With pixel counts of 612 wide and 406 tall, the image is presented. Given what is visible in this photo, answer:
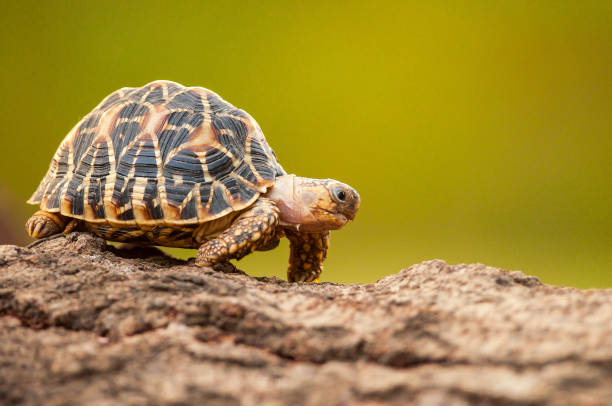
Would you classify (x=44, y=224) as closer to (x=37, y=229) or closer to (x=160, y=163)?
(x=37, y=229)

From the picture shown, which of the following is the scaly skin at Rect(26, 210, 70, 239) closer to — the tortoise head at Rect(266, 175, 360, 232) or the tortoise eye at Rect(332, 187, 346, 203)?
the tortoise head at Rect(266, 175, 360, 232)

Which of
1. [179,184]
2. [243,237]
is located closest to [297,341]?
[243,237]

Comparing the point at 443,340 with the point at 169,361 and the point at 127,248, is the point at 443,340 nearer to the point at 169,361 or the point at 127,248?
the point at 169,361

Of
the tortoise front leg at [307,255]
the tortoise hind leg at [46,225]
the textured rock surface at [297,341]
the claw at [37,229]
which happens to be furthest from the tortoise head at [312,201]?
the claw at [37,229]

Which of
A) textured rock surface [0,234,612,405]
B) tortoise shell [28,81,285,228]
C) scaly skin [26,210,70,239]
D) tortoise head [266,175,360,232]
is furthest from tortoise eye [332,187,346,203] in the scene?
scaly skin [26,210,70,239]

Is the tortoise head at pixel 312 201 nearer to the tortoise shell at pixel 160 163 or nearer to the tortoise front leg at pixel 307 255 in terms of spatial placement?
the tortoise shell at pixel 160 163

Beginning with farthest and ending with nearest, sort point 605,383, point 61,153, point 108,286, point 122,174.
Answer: point 61,153, point 122,174, point 108,286, point 605,383

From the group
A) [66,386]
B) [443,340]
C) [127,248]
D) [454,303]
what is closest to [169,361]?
[66,386]
